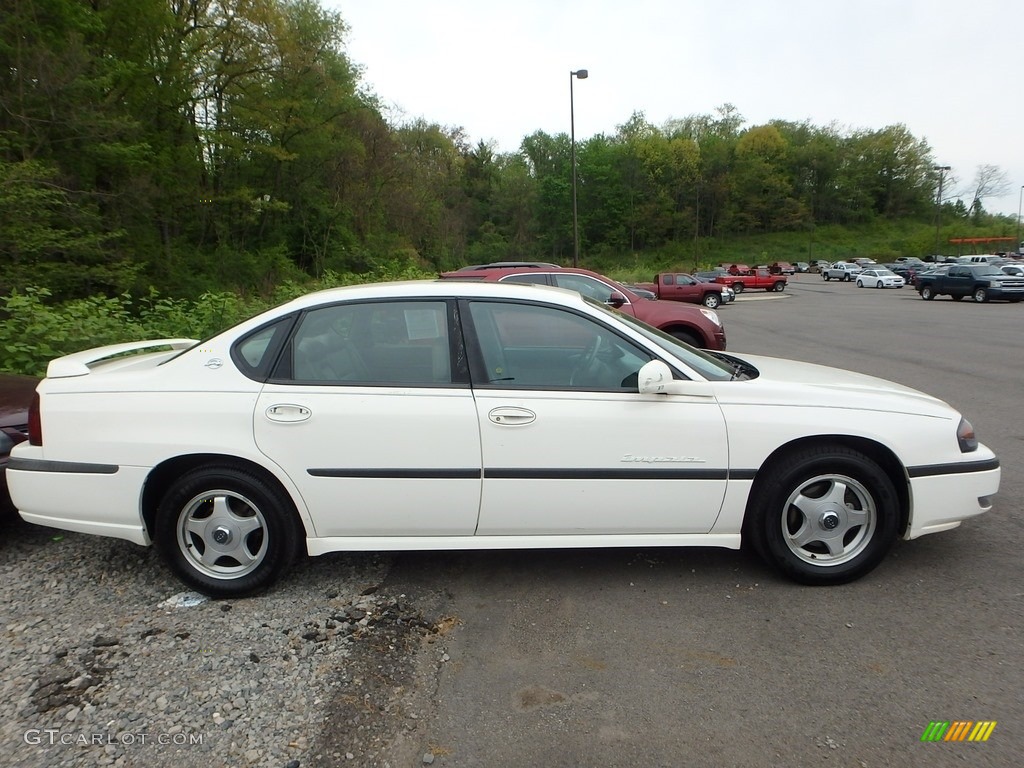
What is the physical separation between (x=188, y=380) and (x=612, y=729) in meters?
2.55

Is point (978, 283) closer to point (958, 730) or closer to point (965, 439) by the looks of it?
point (965, 439)

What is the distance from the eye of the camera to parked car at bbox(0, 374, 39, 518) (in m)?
3.99

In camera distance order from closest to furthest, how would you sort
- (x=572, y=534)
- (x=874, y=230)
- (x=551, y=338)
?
(x=572, y=534) < (x=551, y=338) < (x=874, y=230)

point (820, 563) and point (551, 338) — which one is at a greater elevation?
point (551, 338)

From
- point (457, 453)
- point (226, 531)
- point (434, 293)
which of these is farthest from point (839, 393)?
point (226, 531)

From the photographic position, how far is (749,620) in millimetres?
3234

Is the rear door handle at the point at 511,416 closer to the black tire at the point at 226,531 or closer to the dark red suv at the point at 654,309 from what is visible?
the black tire at the point at 226,531

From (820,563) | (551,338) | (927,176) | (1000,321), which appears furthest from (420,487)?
(927,176)

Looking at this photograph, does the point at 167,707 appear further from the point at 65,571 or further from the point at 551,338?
the point at 551,338

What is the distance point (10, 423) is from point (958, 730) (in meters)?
5.10

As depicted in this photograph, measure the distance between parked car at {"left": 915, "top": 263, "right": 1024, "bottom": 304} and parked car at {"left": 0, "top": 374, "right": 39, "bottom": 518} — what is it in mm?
32344

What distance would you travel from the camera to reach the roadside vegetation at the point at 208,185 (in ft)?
46.6

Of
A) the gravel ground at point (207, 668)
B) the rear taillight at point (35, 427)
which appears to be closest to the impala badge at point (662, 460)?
the gravel ground at point (207, 668)

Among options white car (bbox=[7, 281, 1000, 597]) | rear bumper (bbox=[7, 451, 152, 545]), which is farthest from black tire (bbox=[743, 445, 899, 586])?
rear bumper (bbox=[7, 451, 152, 545])
